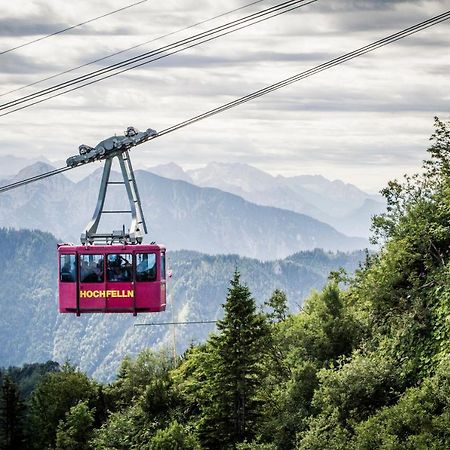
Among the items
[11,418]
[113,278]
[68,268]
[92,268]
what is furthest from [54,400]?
[113,278]

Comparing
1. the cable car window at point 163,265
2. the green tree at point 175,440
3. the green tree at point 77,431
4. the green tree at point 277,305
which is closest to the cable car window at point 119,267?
the cable car window at point 163,265

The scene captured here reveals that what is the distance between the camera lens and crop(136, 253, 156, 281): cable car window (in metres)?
53.9

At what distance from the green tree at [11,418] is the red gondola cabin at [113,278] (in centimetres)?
6556

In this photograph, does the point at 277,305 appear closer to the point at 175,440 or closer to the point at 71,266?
the point at 175,440

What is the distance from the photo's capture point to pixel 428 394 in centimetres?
6059

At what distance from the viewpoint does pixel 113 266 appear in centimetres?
5447

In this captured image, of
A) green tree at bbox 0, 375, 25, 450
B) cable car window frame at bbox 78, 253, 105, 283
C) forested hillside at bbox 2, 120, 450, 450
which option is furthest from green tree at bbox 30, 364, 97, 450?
cable car window frame at bbox 78, 253, 105, 283

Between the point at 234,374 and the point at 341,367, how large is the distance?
31.3 feet

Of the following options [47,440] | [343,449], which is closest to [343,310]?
[343,449]

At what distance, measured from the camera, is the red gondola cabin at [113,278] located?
54094 millimetres

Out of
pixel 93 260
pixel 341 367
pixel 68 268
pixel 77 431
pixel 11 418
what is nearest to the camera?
pixel 93 260

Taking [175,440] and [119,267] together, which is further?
[175,440]

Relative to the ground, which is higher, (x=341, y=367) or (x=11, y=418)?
(x=341, y=367)

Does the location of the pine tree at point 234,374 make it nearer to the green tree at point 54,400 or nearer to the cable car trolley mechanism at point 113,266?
the cable car trolley mechanism at point 113,266
